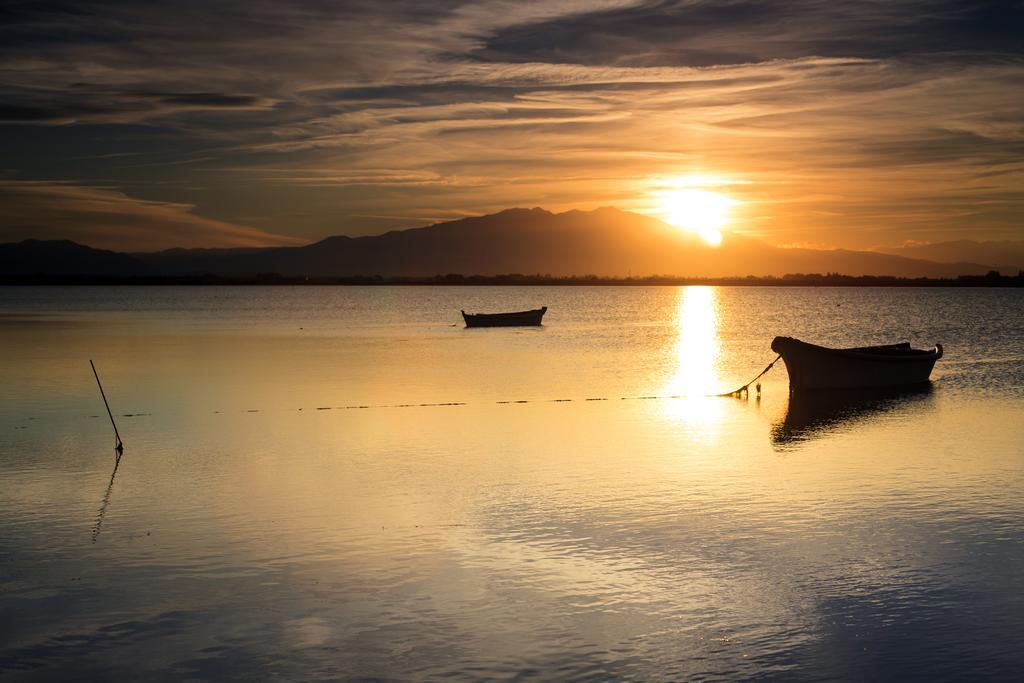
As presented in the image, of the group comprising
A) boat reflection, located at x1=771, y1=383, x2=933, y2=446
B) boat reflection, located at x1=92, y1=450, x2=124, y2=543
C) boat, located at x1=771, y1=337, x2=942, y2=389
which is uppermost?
boat, located at x1=771, y1=337, x2=942, y2=389

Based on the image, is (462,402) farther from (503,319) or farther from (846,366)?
(503,319)

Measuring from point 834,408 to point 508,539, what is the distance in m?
20.4

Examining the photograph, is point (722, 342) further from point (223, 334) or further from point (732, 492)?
point (732, 492)

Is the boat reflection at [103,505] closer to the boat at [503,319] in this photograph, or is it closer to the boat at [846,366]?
the boat at [846,366]

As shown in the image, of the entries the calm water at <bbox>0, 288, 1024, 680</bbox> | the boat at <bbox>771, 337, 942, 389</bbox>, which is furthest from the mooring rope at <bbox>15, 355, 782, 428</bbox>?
the boat at <bbox>771, 337, 942, 389</bbox>

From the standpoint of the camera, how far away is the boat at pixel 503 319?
84875 mm

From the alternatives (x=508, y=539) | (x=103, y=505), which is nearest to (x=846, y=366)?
(x=508, y=539)

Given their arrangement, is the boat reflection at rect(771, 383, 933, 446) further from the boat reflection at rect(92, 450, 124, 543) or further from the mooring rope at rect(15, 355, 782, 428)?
the boat reflection at rect(92, 450, 124, 543)

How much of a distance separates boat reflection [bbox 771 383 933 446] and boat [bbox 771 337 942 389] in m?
0.34

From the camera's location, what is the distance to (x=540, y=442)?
76.7 ft

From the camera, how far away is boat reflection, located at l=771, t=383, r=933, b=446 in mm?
26016

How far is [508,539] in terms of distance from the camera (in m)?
14.0

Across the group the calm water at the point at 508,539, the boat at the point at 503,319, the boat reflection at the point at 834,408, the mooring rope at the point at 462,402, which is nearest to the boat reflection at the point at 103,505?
the calm water at the point at 508,539

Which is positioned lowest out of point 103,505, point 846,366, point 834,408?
point 834,408
